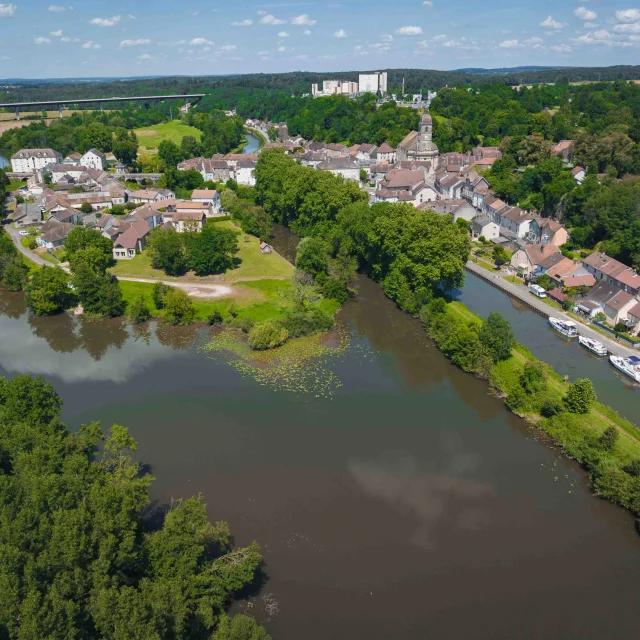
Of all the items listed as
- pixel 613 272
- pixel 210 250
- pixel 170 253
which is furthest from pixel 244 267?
pixel 613 272

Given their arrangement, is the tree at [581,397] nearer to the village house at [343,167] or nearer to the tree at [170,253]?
the tree at [170,253]

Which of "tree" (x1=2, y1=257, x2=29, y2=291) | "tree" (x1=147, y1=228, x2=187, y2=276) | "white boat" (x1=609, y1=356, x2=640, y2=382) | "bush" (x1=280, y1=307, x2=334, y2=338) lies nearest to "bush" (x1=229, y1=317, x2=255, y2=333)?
"bush" (x1=280, y1=307, x2=334, y2=338)

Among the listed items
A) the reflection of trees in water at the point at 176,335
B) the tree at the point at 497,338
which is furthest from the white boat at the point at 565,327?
the reflection of trees in water at the point at 176,335

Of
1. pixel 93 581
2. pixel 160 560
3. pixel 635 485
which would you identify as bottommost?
pixel 635 485

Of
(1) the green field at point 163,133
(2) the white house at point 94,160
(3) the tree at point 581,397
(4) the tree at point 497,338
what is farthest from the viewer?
(1) the green field at point 163,133

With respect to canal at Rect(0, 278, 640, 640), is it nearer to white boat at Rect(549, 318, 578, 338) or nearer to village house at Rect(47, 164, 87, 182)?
white boat at Rect(549, 318, 578, 338)

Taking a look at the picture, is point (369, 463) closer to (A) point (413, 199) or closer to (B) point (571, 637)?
(B) point (571, 637)

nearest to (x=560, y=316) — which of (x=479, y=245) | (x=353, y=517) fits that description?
(x=479, y=245)
